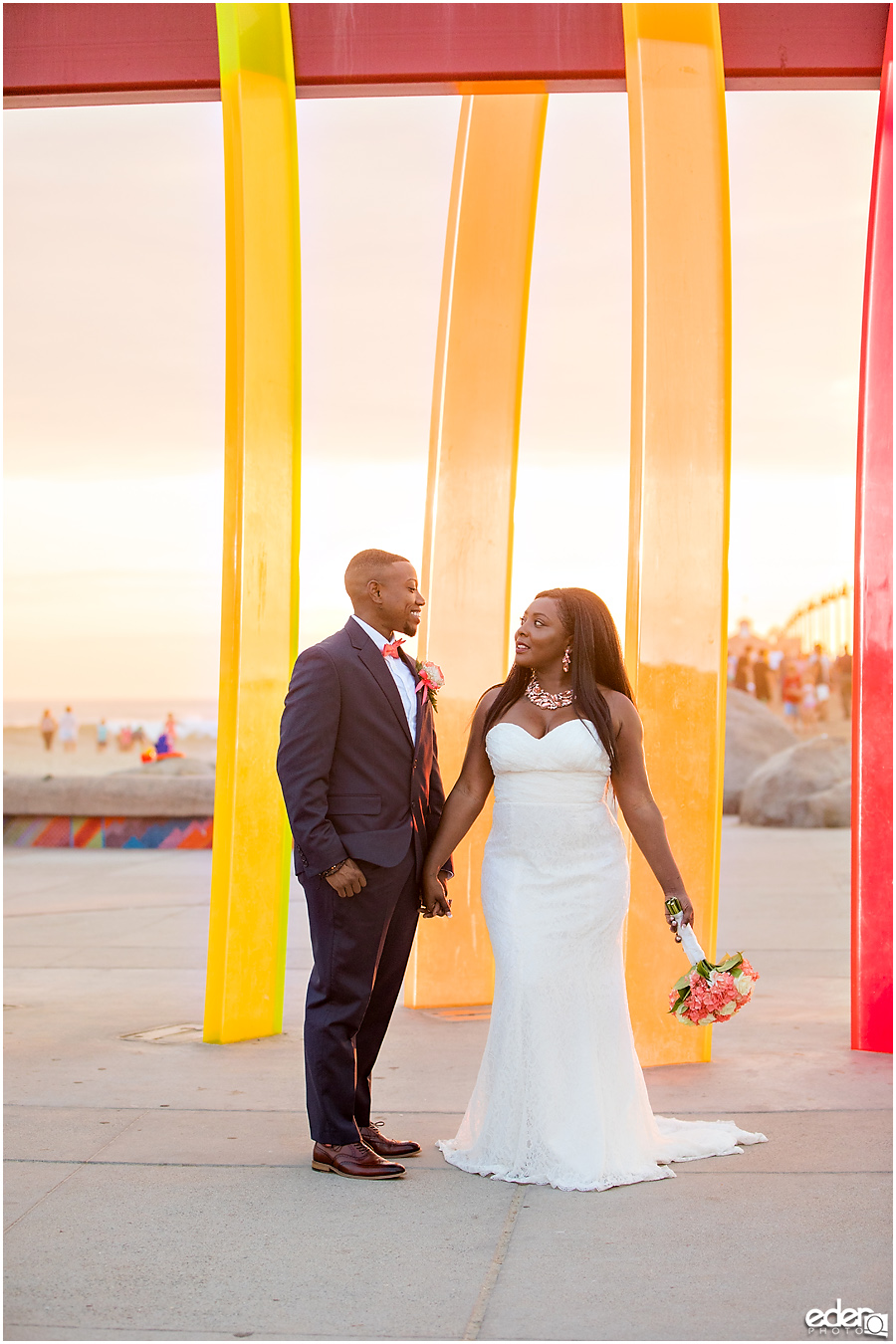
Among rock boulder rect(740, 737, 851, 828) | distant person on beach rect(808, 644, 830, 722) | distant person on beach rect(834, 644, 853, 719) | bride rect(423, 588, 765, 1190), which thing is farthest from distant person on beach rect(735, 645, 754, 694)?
bride rect(423, 588, 765, 1190)

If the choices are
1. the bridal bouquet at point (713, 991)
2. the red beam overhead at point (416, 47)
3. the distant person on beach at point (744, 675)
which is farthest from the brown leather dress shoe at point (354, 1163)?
the distant person on beach at point (744, 675)

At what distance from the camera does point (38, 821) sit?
56.3 feet

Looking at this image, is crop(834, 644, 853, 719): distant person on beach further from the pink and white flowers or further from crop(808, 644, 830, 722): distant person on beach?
the pink and white flowers

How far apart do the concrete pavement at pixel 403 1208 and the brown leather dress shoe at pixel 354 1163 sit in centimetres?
6

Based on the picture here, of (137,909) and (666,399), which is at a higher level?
(666,399)

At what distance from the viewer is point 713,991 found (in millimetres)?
4406

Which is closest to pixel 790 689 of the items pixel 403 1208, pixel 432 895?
pixel 432 895

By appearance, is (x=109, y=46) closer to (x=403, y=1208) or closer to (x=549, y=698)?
(x=549, y=698)

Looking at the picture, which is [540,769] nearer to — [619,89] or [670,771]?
[670,771]

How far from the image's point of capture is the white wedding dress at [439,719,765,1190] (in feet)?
14.5

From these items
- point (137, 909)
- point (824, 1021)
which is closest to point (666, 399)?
point (824, 1021)

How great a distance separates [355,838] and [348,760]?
0.26 meters

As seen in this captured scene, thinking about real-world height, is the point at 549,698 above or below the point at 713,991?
above

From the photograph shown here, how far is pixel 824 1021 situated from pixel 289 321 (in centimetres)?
443
